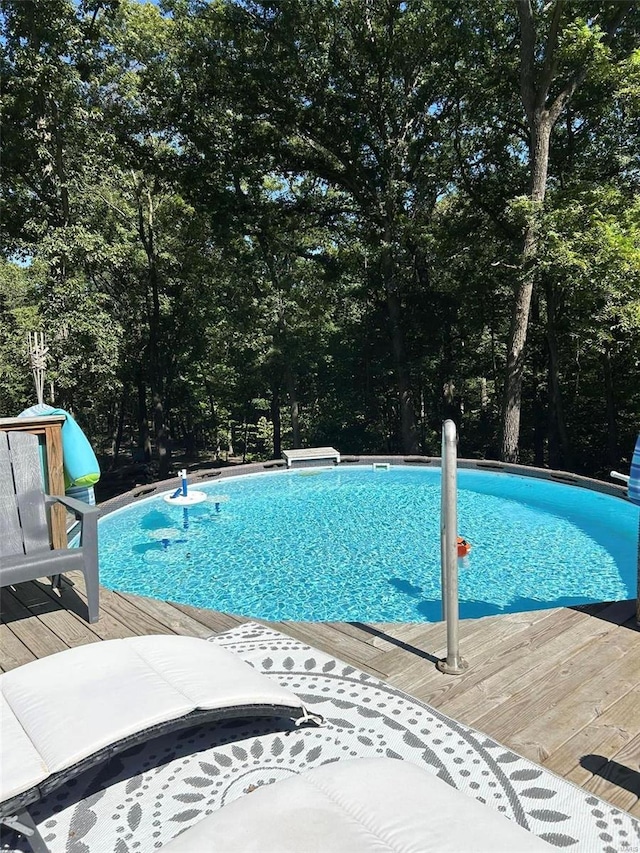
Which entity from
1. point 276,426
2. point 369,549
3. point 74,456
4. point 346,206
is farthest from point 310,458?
point 74,456

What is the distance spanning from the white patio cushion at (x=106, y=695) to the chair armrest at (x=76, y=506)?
1067 mm

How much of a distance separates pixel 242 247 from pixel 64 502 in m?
13.7

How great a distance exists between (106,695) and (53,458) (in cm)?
210

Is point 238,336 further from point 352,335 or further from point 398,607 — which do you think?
point 398,607

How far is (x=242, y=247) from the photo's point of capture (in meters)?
16.0

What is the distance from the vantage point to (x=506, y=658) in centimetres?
284

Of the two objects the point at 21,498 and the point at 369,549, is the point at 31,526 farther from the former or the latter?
the point at 369,549

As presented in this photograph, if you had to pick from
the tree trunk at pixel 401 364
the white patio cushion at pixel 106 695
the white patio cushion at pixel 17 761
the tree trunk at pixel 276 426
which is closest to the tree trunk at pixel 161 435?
the tree trunk at pixel 276 426

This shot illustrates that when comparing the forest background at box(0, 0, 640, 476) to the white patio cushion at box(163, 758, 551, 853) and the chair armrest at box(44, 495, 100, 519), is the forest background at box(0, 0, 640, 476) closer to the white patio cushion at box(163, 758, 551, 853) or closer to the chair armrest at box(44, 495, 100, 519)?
the chair armrest at box(44, 495, 100, 519)

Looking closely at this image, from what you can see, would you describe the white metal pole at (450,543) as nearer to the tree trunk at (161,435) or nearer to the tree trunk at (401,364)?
the tree trunk at (401,364)

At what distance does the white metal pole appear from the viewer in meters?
2.48

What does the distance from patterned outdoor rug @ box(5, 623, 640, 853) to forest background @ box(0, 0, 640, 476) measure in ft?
32.8

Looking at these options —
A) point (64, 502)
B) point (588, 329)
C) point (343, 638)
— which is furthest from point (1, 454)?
point (588, 329)

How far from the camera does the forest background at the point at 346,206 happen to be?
1146 centimetres
